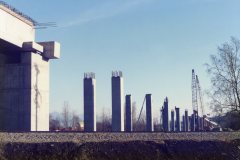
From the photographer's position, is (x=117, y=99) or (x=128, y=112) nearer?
(x=117, y=99)

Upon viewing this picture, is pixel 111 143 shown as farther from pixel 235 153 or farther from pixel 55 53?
pixel 55 53

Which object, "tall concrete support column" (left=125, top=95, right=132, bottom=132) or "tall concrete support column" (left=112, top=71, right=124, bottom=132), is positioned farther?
"tall concrete support column" (left=125, top=95, right=132, bottom=132)

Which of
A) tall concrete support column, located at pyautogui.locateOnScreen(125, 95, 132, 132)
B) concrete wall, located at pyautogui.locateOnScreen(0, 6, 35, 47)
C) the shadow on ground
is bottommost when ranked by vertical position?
the shadow on ground

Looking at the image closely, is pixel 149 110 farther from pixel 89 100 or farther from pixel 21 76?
pixel 21 76

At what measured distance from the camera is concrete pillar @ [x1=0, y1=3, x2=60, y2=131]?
4712 centimetres

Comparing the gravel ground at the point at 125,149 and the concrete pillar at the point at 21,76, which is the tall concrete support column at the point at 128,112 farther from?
the gravel ground at the point at 125,149

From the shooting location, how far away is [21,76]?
48062mm

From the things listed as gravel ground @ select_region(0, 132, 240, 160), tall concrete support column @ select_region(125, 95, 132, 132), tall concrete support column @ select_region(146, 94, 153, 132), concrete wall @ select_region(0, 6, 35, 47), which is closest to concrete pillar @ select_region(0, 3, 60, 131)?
concrete wall @ select_region(0, 6, 35, 47)

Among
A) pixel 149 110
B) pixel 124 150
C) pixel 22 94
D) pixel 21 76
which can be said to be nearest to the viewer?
pixel 124 150

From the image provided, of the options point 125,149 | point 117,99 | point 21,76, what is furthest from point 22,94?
point 125,149

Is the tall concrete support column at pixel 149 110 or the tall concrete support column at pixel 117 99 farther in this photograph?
the tall concrete support column at pixel 149 110

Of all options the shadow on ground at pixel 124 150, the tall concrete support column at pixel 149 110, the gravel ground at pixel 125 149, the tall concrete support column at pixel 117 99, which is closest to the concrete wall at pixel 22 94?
the tall concrete support column at pixel 117 99

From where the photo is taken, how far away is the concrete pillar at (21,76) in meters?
47.1

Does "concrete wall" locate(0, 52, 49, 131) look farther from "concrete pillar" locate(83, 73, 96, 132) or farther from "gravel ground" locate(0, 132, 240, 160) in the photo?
"gravel ground" locate(0, 132, 240, 160)
